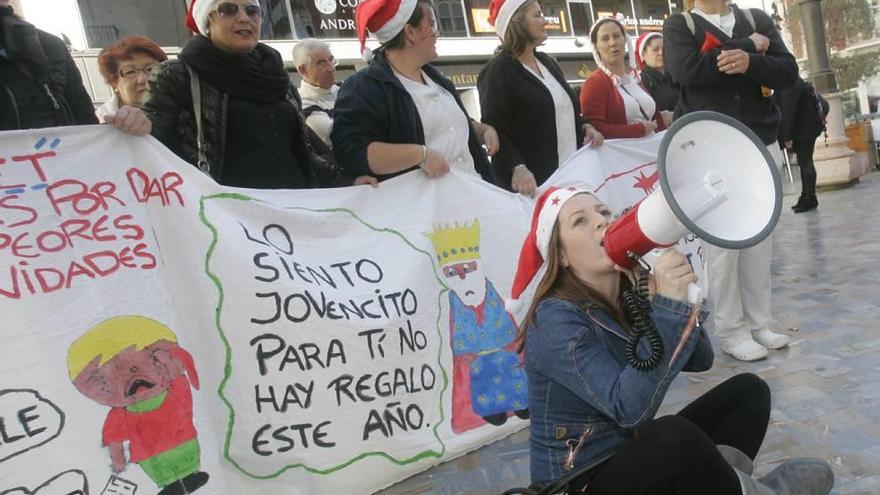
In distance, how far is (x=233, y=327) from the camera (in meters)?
2.26

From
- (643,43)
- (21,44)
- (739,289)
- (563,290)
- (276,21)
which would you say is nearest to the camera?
(563,290)

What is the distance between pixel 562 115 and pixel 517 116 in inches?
9.5

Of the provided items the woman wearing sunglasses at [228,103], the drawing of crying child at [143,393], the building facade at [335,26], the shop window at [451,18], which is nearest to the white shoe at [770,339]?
the woman wearing sunglasses at [228,103]

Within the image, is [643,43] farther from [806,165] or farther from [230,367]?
[230,367]

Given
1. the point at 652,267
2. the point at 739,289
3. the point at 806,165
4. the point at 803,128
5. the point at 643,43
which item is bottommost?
the point at 806,165

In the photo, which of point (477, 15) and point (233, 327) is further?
point (477, 15)

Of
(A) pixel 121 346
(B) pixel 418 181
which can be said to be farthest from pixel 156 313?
(B) pixel 418 181

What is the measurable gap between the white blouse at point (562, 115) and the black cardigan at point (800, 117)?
4.76 metres

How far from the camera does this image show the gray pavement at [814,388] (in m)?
2.33

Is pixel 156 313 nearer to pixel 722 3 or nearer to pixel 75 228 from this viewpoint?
pixel 75 228

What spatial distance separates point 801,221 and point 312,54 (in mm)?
5039

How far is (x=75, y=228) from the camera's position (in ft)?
6.77

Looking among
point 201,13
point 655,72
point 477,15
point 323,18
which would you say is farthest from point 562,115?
point 477,15

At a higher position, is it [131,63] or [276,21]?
[276,21]
